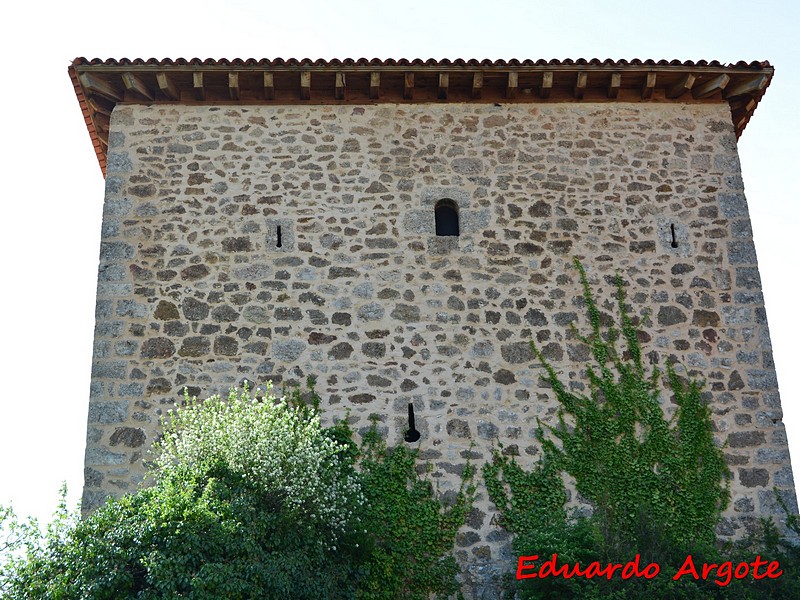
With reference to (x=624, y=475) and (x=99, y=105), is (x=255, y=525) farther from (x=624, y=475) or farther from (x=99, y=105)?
(x=99, y=105)

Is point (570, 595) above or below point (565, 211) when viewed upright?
below

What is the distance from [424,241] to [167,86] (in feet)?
11.7

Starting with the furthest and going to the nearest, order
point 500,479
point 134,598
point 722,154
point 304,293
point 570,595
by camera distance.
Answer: point 722,154, point 304,293, point 500,479, point 570,595, point 134,598

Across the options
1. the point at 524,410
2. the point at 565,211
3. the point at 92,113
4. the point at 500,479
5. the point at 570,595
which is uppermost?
the point at 92,113

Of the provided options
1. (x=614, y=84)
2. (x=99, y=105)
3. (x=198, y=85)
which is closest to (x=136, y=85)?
(x=99, y=105)

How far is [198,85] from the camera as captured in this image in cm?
1092

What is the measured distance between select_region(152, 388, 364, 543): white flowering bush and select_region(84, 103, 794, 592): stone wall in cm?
106

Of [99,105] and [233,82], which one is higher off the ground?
[233,82]

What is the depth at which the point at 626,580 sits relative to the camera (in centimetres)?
834

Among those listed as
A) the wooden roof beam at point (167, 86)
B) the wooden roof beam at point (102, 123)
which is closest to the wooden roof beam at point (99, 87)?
the wooden roof beam at point (102, 123)

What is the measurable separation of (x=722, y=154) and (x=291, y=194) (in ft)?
17.2

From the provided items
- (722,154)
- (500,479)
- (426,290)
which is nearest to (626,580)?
(500,479)

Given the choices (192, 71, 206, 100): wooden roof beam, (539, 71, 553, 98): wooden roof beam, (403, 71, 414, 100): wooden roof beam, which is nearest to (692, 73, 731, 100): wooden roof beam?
(539, 71, 553, 98): wooden roof beam

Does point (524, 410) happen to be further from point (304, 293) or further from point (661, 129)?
point (661, 129)
